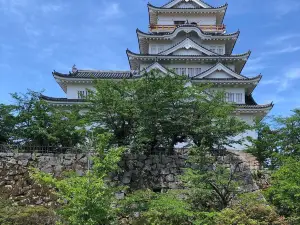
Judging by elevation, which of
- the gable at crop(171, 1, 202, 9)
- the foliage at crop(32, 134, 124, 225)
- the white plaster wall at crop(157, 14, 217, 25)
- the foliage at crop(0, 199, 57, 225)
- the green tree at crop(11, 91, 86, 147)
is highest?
the gable at crop(171, 1, 202, 9)

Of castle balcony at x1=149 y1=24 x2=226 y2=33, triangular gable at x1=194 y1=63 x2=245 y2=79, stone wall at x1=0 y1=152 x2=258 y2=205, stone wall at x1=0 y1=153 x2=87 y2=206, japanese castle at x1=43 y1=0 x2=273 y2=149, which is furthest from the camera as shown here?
castle balcony at x1=149 y1=24 x2=226 y2=33

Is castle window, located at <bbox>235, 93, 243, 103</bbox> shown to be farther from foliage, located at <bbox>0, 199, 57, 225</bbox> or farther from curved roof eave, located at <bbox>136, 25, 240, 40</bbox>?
foliage, located at <bbox>0, 199, 57, 225</bbox>

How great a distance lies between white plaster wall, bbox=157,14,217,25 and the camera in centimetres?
2977

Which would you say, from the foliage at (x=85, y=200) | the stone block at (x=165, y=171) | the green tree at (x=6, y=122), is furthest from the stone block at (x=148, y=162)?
the green tree at (x=6, y=122)

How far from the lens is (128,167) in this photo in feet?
49.6

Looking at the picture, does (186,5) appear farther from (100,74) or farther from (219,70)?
(100,74)

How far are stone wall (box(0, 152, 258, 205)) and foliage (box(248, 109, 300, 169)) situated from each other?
141cm

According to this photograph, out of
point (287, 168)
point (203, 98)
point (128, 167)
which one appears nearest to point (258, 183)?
point (287, 168)

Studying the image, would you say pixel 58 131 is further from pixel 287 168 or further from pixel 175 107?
pixel 287 168

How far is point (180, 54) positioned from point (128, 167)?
528 inches

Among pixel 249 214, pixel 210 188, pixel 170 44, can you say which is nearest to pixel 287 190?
pixel 249 214

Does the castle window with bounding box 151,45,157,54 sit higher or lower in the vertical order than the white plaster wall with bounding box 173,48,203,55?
higher

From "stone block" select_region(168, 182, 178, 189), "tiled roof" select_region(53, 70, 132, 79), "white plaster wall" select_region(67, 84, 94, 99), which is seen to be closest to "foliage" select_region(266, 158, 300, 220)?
"stone block" select_region(168, 182, 178, 189)

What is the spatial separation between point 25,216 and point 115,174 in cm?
386
